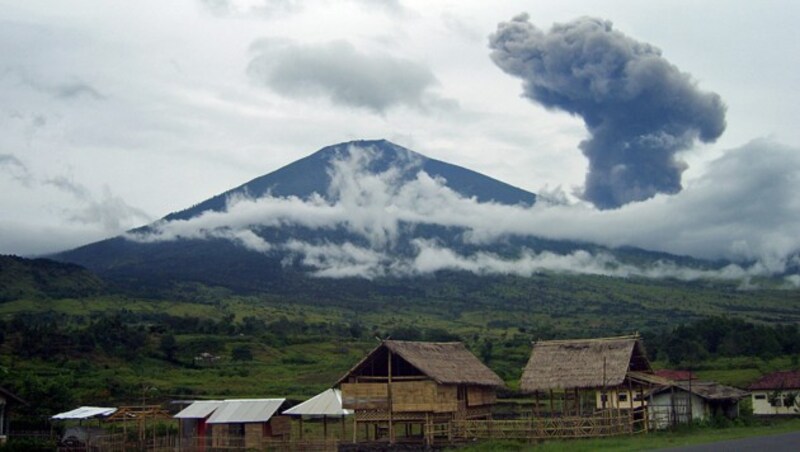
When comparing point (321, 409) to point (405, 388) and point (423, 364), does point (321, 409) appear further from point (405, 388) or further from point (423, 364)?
point (423, 364)

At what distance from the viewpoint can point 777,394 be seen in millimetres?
39969

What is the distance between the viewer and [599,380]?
103ft

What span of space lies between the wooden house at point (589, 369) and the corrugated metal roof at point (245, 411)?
28.7 ft

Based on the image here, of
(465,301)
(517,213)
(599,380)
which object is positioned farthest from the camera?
(517,213)

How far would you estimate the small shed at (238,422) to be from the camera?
104 ft

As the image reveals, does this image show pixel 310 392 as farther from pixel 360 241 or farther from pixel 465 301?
pixel 360 241

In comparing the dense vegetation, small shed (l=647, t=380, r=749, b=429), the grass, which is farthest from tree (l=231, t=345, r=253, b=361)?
the grass

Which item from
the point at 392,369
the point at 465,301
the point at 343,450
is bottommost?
the point at 343,450

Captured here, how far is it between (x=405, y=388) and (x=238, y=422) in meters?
5.80

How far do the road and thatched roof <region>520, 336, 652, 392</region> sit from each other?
23.7ft

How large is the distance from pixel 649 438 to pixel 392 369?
32.8ft

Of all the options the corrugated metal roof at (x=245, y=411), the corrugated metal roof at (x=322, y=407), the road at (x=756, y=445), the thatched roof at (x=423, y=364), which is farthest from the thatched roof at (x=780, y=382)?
the corrugated metal roof at (x=245, y=411)

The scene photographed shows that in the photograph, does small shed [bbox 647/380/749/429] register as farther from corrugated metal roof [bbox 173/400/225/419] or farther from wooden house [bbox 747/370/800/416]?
corrugated metal roof [bbox 173/400/225/419]

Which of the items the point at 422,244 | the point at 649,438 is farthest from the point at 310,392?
the point at 422,244
